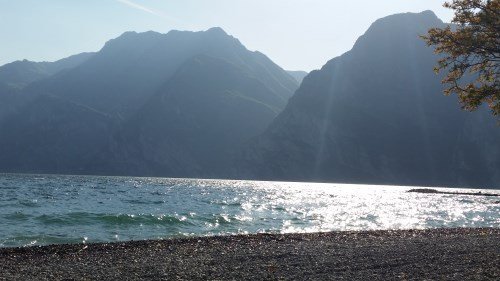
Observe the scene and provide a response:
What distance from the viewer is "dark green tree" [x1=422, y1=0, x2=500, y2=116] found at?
22.3 metres

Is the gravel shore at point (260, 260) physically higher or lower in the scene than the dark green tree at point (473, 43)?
lower

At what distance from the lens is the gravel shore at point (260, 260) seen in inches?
627

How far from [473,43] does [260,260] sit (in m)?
13.7

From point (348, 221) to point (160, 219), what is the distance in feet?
57.3

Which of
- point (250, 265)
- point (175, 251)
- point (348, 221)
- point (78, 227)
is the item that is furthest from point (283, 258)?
point (348, 221)

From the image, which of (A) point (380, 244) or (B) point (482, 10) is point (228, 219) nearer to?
(A) point (380, 244)

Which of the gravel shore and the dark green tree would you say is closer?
the gravel shore

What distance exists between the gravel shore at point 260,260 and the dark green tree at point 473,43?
6.83 m

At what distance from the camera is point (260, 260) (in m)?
18.8

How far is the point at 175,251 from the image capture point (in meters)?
22.2

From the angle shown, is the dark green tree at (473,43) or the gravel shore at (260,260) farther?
the dark green tree at (473,43)

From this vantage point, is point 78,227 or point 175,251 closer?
point 175,251

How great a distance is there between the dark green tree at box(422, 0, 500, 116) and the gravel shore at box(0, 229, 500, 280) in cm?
683

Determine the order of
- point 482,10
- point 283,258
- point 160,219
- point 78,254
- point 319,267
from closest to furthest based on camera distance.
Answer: point 319,267, point 283,258, point 78,254, point 482,10, point 160,219
